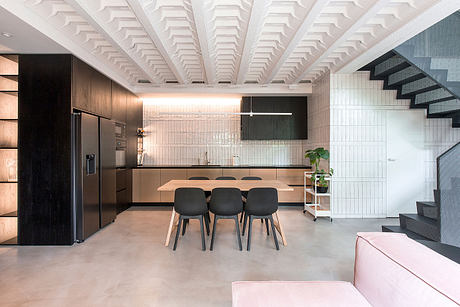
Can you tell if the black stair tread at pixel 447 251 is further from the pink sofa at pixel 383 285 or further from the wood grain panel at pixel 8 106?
the wood grain panel at pixel 8 106

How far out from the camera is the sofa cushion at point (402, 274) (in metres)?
0.94

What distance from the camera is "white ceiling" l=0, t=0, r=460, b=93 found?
2.52m

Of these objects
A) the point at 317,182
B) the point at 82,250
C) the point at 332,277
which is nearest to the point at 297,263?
the point at 332,277

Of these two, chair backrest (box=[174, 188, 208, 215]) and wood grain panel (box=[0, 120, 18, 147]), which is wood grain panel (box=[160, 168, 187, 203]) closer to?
chair backrest (box=[174, 188, 208, 215])

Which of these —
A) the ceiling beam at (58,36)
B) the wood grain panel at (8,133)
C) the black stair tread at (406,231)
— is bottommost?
the black stair tread at (406,231)

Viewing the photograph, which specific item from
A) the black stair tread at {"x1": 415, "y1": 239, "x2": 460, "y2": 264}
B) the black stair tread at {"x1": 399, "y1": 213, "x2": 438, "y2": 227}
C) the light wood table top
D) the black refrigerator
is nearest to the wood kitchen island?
the black refrigerator

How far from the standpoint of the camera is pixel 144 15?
2.58 meters

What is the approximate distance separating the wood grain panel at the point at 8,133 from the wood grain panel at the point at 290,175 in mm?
4705

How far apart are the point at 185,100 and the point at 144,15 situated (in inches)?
144

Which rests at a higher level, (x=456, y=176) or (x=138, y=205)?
(x=456, y=176)

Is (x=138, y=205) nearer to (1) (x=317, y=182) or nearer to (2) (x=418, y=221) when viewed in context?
(1) (x=317, y=182)

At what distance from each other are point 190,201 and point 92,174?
1738 millimetres

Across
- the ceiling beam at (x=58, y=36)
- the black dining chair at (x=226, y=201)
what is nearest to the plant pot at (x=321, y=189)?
the black dining chair at (x=226, y=201)

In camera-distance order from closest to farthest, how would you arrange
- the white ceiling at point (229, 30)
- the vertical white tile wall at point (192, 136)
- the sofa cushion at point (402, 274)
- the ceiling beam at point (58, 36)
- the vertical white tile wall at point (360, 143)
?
the sofa cushion at point (402, 274)
the ceiling beam at point (58, 36)
the white ceiling at point (229, 30)
the vertical white tile wall at point (360, 143)
the vertical white tile wall at point (192, 136)
